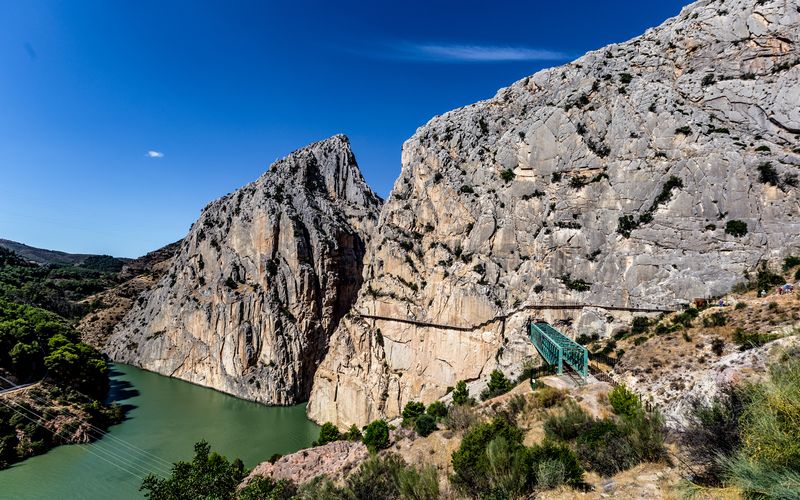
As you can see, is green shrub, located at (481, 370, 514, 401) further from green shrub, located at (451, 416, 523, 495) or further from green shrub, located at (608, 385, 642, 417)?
green shrub, located at (451, 416, 523, 495)

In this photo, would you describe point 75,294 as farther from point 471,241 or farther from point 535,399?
point 535,399

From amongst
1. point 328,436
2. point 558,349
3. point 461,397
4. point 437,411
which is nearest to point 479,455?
point 437,411

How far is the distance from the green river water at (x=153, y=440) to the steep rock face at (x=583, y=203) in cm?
666

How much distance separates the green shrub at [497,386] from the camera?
29.7 metres

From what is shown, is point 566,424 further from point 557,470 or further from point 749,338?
point 749,338

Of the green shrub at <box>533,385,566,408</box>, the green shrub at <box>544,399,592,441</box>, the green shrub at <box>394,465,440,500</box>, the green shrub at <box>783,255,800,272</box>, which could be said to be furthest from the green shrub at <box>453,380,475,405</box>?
the green shrub at <box>783,255,800,272</box>

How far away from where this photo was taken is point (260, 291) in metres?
58.4

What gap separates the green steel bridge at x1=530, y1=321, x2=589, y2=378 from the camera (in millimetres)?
24984

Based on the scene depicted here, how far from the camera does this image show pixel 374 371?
4266 cm

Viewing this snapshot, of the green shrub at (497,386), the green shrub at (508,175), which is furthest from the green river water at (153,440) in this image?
the green shrub at (508,175)

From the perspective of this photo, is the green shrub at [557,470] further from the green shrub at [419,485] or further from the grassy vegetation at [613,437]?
the green shrub at [419,485]

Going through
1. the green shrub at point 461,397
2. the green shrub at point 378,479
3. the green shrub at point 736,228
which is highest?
the green shrub at point 736,228

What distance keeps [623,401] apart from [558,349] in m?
7.81

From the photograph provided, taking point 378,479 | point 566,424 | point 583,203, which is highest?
point 583,203
